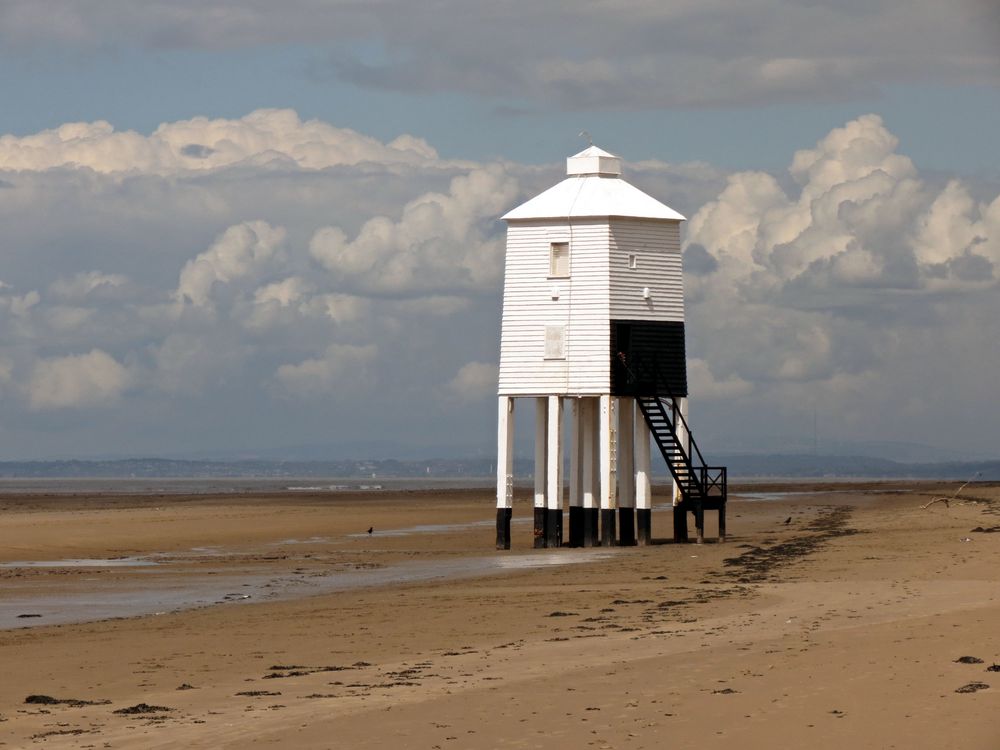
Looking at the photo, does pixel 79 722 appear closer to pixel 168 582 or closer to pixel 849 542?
pixel 168 582

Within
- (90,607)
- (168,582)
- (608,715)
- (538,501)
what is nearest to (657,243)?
(538,501)

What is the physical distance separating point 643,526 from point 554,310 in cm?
552

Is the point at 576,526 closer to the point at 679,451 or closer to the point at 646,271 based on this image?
the point at 679,451

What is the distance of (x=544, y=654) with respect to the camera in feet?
60.1

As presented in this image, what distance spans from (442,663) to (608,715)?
12.8 ft

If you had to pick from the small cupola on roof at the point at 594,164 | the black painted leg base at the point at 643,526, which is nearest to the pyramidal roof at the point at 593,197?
the small cupola on roof at the point at 594,164

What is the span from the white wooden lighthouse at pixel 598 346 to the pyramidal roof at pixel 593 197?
1.6 inches

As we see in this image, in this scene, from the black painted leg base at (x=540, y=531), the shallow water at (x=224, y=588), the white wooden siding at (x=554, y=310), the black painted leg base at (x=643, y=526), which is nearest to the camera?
the shallow water at (x=224, y=588)

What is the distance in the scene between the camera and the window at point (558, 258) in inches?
1448

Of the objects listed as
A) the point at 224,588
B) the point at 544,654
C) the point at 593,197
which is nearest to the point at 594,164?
the point at 593,197

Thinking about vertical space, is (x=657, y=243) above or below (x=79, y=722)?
above

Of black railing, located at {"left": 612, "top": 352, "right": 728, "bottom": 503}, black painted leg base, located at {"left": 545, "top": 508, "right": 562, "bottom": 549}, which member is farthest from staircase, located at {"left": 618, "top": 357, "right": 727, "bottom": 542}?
black painted leg base, located at {"left": 545, "top": 508, "right": 562, "bottom": 549}

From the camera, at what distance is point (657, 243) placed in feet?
122

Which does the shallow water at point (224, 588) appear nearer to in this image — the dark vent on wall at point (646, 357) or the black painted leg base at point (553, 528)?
the black painted leg base at point (553, 528)
